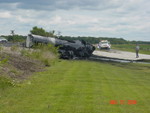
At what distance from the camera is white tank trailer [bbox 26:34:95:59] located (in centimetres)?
3576

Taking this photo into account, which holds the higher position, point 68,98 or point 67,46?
point 67,46

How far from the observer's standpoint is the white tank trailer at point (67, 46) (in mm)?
35756

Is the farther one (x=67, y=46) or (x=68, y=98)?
(x=67, y=46)

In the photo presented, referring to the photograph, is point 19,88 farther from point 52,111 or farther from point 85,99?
point 52,111

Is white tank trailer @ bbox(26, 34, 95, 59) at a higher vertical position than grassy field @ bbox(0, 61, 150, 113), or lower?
higher

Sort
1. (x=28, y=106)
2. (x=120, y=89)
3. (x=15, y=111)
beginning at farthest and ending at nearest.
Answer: (x=120, y=89) < (x=28, y=106) < (x=15, y=111)

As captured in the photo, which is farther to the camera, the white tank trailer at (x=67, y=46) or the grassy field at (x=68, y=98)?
the white tank trailer at (x=67, y=46)

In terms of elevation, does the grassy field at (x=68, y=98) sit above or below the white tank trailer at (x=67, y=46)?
below

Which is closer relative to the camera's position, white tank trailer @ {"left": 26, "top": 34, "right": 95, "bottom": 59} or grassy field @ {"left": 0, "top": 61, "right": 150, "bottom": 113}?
grassy field @ {"left": 0, "top": 61, "right": 150, "bottom": 113}

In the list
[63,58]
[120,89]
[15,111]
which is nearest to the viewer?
[15,111]

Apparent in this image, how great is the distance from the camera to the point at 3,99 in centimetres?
1097

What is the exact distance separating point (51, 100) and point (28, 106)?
120 centimetres

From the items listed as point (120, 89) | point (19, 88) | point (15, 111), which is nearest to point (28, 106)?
point (15, 111)

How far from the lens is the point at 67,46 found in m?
36.5
